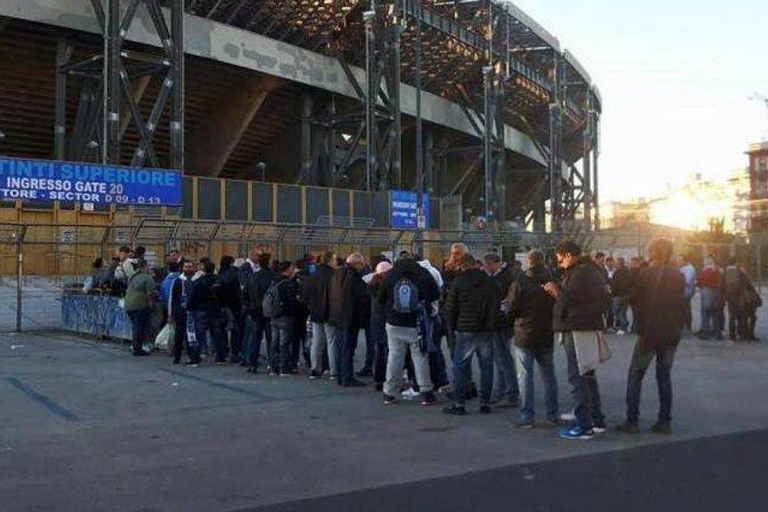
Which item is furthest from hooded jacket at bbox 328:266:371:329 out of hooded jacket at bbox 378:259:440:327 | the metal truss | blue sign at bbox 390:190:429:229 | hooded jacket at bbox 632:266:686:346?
blue sign at bbox 390:190:429:229

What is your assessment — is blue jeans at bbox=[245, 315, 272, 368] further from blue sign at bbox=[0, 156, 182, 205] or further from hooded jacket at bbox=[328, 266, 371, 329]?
blue sign at bbox=[0, 156, 182, 205]

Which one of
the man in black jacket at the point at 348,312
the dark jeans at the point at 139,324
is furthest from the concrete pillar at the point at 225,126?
the man in black jacket at the point at 348,312

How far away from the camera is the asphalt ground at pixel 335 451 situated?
5.65m

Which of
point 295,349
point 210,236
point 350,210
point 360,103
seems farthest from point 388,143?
point 295,349

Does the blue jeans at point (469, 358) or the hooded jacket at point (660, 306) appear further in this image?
the blue jeans at point (469, 358)

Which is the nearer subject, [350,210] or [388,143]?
[350,210]

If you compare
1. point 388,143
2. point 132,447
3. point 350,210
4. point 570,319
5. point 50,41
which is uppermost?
point 50,41

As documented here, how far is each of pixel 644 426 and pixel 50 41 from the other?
27.6 metres

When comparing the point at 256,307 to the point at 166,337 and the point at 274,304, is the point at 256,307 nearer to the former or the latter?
the point at 274,304

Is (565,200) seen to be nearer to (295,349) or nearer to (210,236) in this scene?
(210,236)

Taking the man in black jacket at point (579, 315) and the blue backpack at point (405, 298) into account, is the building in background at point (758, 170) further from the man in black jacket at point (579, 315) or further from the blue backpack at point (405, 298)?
the man in black jacket at point (579, 315)

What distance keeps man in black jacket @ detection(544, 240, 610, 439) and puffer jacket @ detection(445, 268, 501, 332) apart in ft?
3.05

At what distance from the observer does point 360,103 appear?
40062 millimetres

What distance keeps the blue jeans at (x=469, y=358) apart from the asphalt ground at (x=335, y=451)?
320mm
